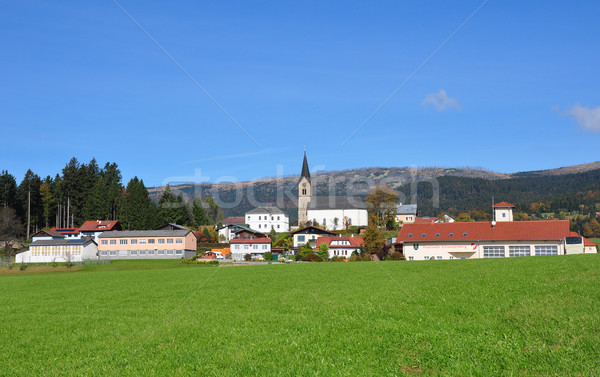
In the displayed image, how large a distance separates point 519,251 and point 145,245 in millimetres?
58396

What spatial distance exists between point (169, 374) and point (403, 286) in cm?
1230

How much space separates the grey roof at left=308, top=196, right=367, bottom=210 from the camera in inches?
5408

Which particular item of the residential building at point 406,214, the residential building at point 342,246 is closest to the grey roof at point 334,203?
the residential building at point 406,214

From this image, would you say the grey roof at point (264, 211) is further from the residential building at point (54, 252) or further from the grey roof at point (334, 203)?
the residential building at point (54, 252)

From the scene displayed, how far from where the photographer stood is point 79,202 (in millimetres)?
106688

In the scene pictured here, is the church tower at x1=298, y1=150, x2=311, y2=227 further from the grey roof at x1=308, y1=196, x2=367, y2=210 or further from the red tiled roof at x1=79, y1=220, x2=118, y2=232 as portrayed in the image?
the red tiled roof at x1=79, y1=220, x2=118, y2=232

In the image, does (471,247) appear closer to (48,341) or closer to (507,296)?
(507,296)

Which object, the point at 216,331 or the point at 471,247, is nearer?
the point at 216,331

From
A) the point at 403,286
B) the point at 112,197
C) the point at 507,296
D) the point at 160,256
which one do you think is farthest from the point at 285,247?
the point at 507,296

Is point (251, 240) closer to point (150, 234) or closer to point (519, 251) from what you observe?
point (150, 234)

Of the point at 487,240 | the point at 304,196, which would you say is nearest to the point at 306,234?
the point at 304,196

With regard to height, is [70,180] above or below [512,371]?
above

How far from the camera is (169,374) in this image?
912cm

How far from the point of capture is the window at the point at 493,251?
5722cm
